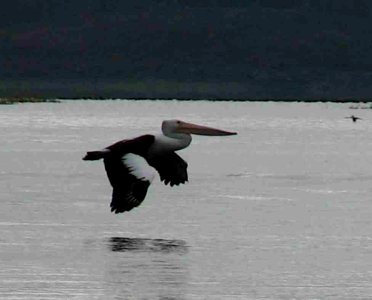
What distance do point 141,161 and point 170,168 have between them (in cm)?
131

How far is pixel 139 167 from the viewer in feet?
64.0

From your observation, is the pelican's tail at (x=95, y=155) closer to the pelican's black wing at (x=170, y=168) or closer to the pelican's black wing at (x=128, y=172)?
the pelican's black wing at (x=128, y=172)

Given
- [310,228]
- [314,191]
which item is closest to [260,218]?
[310,228]

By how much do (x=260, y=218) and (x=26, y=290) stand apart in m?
9.83

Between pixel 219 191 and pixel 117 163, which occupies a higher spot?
pixel 117 163

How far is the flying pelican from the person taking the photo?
63.0 feet

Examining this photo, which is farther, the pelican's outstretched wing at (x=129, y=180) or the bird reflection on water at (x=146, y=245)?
the bird reflection on water at (x=146, y=245)

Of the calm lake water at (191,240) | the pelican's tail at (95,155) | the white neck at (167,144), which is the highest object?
the white neck at (167,144)

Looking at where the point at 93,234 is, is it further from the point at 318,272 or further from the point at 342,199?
the point at 342,199

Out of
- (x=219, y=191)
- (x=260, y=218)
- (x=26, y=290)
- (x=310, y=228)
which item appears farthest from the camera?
(x=219, y=191)

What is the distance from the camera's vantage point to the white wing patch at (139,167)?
19219mm

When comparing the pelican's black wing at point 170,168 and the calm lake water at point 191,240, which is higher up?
the pelican's black wing at point 170,168

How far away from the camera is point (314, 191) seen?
118 ft

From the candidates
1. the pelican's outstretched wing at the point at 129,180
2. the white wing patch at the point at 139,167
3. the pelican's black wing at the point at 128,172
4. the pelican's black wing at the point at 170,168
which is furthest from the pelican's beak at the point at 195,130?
the pelican's outstretched wing at the point at 129,180
